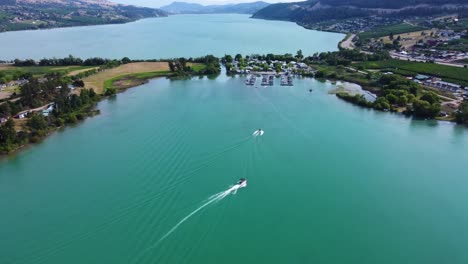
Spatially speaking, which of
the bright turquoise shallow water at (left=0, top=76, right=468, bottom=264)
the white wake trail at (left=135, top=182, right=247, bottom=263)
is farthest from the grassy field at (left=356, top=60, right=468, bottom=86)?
the white wake trail at (left=135, top=182, right=247, bottom=263)

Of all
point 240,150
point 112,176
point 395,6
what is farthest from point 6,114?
point 395,6

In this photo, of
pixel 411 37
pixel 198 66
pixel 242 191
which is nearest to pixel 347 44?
pixel 411 37

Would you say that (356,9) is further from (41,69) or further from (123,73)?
Answer: (41,69)

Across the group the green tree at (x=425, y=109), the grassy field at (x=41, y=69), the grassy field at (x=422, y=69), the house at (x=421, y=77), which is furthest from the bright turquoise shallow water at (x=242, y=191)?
→ the grassy field at (x=41, y=69)

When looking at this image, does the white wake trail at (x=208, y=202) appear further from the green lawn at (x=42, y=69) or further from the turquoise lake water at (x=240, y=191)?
the green lawn at (x=42, y=69)

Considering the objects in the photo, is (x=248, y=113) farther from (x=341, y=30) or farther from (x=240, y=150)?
(x=341, y=30)
